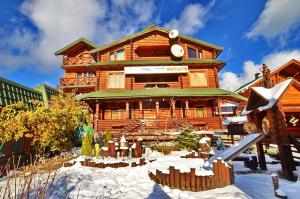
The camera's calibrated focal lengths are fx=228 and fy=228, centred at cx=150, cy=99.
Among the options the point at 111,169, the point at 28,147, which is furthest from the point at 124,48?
the point at 111,169

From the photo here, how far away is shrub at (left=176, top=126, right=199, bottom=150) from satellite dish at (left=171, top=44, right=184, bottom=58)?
34.4ft

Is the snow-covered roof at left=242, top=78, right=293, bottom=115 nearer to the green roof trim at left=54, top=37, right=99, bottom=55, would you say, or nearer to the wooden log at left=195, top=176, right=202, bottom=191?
the wooden log at left=195, top=176, right=202, bottom=191

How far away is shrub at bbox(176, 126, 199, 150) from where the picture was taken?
49.5ft

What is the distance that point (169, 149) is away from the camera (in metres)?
14.7

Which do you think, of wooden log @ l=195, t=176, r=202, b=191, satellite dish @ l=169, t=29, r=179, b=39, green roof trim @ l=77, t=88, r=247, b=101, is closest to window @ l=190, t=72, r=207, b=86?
green roof trim @ l=77, t=88, r=247, b=101

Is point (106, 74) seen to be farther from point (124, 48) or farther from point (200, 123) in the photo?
point (200, 123)

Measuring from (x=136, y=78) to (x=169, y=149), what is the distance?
11843 mm

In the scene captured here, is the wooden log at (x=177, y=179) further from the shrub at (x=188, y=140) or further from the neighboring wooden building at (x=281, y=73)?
the neighboring wooden building at (x=281, y=73)

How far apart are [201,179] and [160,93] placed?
15.0 meters

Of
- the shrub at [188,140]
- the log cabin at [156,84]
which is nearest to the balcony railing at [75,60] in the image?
the log cabin at [156,84]

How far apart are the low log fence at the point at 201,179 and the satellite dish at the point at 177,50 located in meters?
18.0

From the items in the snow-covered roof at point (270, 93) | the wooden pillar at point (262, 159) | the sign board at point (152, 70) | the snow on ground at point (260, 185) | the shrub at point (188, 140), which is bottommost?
the snow on ground at point (260, 185)

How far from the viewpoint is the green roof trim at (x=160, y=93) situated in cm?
2092

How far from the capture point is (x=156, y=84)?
2430 cm
